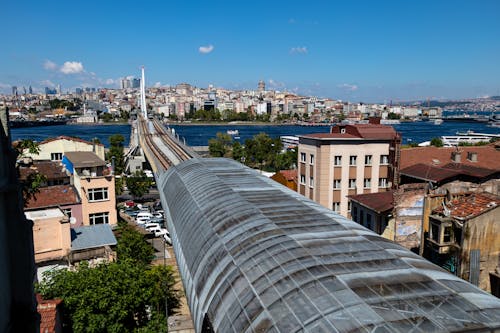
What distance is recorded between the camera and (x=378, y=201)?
2162 centimetres

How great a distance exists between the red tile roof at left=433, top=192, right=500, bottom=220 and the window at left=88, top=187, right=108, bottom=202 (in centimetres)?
2323

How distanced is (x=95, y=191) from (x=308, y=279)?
24398mm

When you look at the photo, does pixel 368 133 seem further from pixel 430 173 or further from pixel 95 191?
pixel 95 191

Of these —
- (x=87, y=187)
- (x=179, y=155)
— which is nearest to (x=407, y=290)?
(x=87, y=187)

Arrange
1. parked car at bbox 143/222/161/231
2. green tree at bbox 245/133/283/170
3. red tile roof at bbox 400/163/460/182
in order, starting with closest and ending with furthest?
red tile roof at bbox 400/163/460/182 < parked car at bbox 143/222/161/231 < green tree at bbox 245/133/283/170

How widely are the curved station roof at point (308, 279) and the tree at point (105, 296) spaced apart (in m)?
2.17

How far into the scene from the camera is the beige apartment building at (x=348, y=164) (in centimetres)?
2759

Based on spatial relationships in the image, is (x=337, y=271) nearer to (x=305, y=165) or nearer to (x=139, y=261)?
(x=139, y=261)

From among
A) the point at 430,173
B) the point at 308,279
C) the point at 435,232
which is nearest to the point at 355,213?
the point at 430,173

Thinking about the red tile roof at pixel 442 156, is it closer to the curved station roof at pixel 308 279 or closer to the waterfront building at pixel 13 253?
the curved station roof at pixel 308 279

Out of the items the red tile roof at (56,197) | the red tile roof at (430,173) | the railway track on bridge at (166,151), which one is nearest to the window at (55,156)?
the railway track on bridge at (166,151)

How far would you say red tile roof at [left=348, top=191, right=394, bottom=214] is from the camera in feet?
66.3

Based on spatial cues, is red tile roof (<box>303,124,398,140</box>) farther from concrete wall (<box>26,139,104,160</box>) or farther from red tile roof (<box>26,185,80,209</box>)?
concrete wall (<box>26,139,104,160</box>)

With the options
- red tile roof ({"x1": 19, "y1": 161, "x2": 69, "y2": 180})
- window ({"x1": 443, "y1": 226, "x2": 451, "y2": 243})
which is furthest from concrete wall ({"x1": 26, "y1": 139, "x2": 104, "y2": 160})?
window ({"x1": 443, "y1": 226, "x2": 451, "y2": 243})
